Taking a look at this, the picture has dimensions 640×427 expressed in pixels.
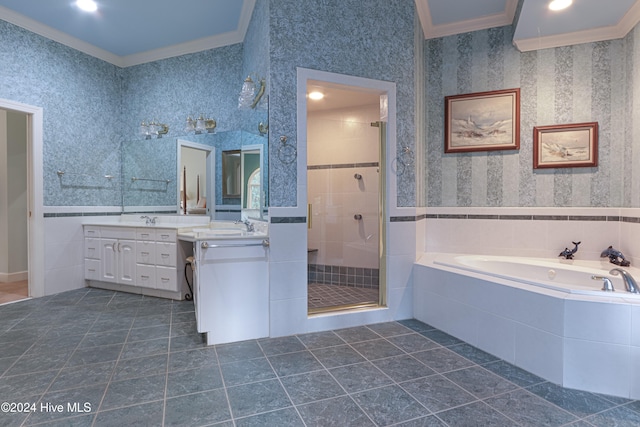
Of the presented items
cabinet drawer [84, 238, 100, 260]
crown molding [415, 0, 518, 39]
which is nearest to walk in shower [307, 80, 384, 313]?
crown molding [415, 0, 518, 39]

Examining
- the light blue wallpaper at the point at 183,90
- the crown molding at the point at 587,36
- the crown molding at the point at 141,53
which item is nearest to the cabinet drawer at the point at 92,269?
the light blue wallpaper at the point at 183,90

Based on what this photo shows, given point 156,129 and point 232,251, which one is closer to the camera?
point 232,251

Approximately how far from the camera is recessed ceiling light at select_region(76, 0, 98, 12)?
318 cm

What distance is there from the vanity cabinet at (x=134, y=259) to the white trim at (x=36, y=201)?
453 mm

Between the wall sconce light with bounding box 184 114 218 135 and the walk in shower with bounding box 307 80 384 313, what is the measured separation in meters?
1.21

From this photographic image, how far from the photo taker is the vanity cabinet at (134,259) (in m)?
3.47

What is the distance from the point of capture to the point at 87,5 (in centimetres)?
322

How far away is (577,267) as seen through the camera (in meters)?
2.68

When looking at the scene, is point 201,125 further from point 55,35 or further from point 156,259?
point 55,35

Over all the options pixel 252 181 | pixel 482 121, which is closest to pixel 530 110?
pixel 482 121

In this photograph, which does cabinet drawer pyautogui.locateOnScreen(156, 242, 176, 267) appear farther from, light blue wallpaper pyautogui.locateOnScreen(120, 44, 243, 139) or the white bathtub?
the white bathtub

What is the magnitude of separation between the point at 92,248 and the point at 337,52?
11.7ft

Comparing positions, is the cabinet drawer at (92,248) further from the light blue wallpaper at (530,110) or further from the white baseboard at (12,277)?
the light blue wallpaper at (530,110)

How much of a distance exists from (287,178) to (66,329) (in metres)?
2.18
